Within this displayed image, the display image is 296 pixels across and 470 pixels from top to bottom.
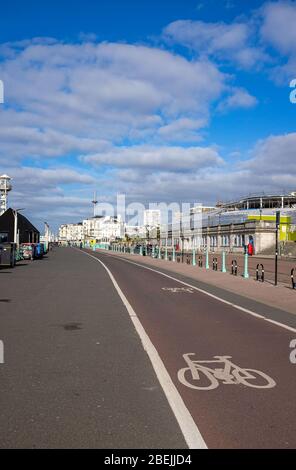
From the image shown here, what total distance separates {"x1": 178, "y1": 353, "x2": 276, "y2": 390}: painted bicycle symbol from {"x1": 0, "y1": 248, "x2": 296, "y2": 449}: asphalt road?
0.01 meters

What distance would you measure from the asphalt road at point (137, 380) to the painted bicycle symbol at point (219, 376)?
0.01 meters

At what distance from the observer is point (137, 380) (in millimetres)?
6129

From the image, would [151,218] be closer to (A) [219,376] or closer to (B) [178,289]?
(B) [178,289]

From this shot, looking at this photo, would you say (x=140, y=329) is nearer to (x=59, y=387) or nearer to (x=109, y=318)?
(x=109, y=318)

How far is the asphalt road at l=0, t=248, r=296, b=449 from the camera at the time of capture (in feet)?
14.5

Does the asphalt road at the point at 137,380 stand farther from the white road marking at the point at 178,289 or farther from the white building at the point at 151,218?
the white building at the point at 151,218

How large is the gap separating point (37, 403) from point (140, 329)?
463cm

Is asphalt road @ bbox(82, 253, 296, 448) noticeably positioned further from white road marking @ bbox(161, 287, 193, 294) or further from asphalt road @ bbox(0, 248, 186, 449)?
white road marking @ bbox(161, 287, 193, 294)

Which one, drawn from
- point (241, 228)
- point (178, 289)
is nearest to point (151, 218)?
point (241, 228)

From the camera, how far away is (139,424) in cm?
466

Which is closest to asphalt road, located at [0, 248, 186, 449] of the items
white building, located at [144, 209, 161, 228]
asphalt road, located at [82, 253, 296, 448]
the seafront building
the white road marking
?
asphalt road, located at [82, 253, 296, 448]

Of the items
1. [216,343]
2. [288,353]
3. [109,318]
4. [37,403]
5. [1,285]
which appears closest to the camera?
[37,403]

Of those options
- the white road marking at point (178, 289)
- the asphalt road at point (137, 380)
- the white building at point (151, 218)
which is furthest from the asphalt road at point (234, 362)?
the white building at point (151, 218)
